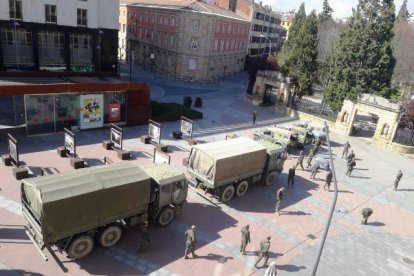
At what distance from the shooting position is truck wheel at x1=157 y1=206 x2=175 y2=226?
16.6 m

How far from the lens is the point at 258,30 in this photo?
85.7 meters

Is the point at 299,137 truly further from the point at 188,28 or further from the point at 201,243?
the point at 188,28

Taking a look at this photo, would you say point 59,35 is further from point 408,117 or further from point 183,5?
point 408,117

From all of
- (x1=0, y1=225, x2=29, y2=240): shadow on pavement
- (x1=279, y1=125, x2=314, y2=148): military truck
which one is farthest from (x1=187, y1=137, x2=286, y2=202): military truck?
(x1=279, y1=125, x2=314, y2=148): military truck

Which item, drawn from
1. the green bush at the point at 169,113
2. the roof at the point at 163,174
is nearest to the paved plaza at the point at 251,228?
the roof at the point at 163,174

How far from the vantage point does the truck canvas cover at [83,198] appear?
1279 centimetres

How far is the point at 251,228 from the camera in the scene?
1812 cm

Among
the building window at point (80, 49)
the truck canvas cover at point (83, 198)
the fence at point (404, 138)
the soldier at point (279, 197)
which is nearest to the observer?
the truck canvas cover at point (83, 198)

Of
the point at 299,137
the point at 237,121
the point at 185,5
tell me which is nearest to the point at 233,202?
the point at 299,137

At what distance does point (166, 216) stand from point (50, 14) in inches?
924

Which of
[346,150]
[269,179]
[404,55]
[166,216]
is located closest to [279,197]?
[269,179]

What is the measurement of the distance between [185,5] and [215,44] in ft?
26.1

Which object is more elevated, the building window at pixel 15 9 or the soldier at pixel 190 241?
the building window at pixel 15 9

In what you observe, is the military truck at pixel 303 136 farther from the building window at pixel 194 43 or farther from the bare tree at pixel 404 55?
the bare tree at pixel 404 55
